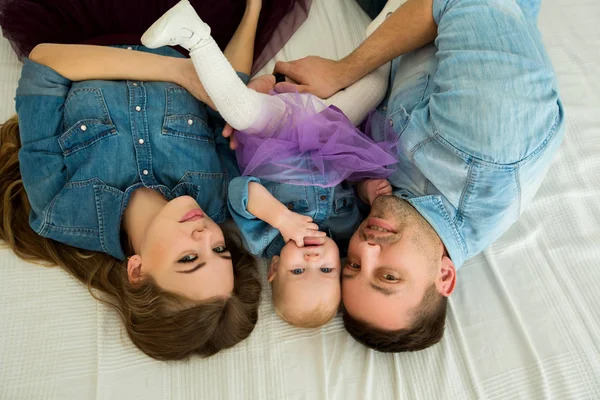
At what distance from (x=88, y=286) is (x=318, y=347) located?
1.75 ft

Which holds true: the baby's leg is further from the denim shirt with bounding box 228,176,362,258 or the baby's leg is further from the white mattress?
the white mattress

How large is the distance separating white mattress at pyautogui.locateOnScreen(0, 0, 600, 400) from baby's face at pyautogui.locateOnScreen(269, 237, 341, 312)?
12cm

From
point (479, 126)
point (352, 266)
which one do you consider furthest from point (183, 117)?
point (479, 126)

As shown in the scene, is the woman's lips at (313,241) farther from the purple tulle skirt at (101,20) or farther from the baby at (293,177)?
the purple tulle skirt at (101,20)

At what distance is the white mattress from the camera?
983 mm

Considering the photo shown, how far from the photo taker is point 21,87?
1.06 meters

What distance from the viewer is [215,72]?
979 mm

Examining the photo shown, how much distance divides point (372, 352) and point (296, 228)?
33 cm

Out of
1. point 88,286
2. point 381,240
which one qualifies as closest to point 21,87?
point 88,286

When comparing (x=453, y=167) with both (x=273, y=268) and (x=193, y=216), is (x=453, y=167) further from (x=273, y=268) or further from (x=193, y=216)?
(x=193, y=216)

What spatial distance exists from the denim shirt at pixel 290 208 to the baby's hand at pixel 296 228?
2.3 inches

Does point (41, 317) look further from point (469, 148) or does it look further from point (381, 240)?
point (469, 148)

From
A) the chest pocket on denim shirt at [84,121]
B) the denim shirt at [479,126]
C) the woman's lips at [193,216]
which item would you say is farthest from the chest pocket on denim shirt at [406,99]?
the chest pocket on denim shirt at [84,121]

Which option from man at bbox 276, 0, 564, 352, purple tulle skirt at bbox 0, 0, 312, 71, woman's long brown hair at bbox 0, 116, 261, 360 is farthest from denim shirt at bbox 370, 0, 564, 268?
purple tulle skirt at bbox 0, 0, 312, 71
